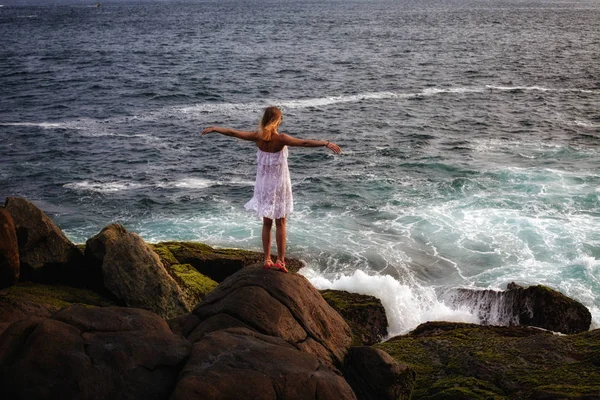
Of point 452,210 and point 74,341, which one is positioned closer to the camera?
point 74,341

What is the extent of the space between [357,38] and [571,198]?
7845cm

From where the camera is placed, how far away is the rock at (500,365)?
10.2 metres

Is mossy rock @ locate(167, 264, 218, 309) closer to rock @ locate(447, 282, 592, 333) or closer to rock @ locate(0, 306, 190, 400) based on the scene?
rock @ locate(0, 306, 190, 400)

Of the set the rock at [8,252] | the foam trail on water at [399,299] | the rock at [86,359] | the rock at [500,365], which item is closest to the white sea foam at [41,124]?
the foam trail on water at [399,299]

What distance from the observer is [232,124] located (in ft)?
146

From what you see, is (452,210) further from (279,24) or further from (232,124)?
(279,24)

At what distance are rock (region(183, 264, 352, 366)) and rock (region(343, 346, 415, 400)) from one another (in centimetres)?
37

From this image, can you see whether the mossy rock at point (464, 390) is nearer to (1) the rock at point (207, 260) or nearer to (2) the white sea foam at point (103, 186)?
(1) the rock at point (207, 260)

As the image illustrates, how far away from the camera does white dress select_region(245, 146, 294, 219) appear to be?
36.9 ft

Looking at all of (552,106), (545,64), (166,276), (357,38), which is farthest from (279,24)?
(166,276)

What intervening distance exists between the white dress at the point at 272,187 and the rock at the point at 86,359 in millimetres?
3307

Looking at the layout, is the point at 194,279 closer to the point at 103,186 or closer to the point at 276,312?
the point at 276,312

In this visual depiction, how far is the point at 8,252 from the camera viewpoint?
42.5ft

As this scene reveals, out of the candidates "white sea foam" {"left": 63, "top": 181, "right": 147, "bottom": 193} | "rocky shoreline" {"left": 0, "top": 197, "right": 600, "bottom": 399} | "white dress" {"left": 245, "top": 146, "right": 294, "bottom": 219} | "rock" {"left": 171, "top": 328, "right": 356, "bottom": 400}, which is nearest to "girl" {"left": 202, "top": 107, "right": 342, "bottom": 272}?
"white dress" {"left": 245, "top": 146, "right": 294, "bottom": 219}
